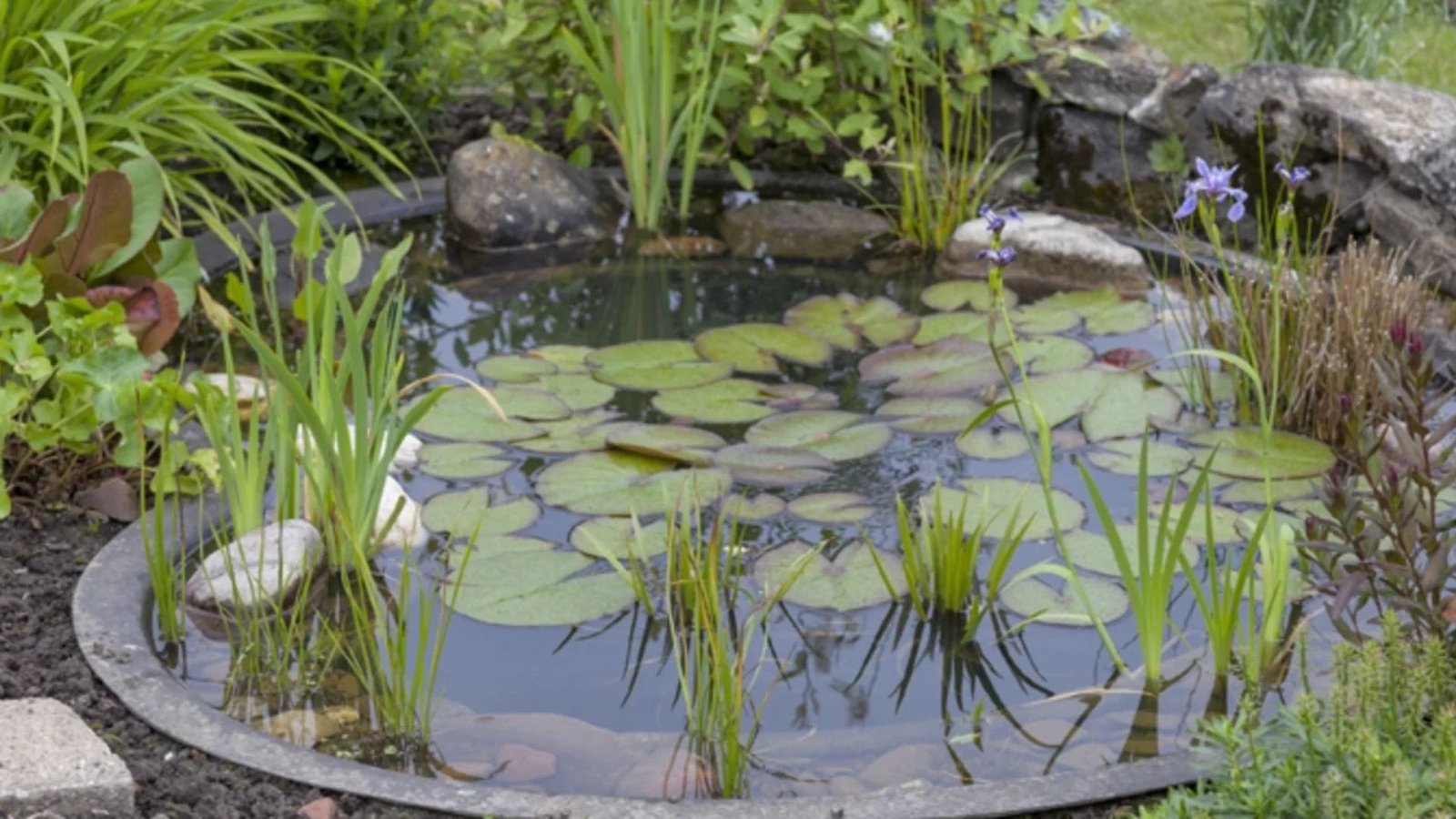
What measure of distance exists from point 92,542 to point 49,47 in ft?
4.16

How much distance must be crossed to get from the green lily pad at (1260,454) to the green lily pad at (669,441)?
1.02 metres

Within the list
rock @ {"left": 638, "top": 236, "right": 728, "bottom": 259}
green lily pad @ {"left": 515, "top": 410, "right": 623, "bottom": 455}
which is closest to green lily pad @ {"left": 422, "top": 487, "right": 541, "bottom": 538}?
green lily pad @ {"left": 515, "top": 410, "right": 623, "bottom": 455}

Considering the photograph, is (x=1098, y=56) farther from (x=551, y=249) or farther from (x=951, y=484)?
(x=951, y=484)

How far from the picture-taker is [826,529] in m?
3.20

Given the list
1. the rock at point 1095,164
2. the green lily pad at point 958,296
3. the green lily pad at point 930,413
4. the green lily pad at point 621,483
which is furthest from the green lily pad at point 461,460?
the rock at point 1095,164

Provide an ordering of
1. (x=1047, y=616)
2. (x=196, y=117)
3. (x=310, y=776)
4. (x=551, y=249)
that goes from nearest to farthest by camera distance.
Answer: (x=310, y=776), (x=1047, y=616), (x=196, y=117), (x=551, y=249)

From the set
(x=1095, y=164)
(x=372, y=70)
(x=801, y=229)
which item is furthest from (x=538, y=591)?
(x=1095, y=164)

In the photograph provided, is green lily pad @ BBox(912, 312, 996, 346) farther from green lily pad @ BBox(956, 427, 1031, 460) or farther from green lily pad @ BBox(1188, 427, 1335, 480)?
green lily pad @ BBox(1188, 427, 1335, 480)

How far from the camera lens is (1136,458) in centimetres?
349

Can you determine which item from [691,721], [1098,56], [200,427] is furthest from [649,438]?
[1098,56]

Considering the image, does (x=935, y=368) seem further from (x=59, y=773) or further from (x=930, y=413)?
(x=59, y=773)

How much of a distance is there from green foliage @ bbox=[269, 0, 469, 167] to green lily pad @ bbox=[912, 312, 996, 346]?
1697 mm

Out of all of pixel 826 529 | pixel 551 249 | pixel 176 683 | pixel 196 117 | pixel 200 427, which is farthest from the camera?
pixel 551 249

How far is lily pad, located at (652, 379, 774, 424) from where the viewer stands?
3.70 meters
